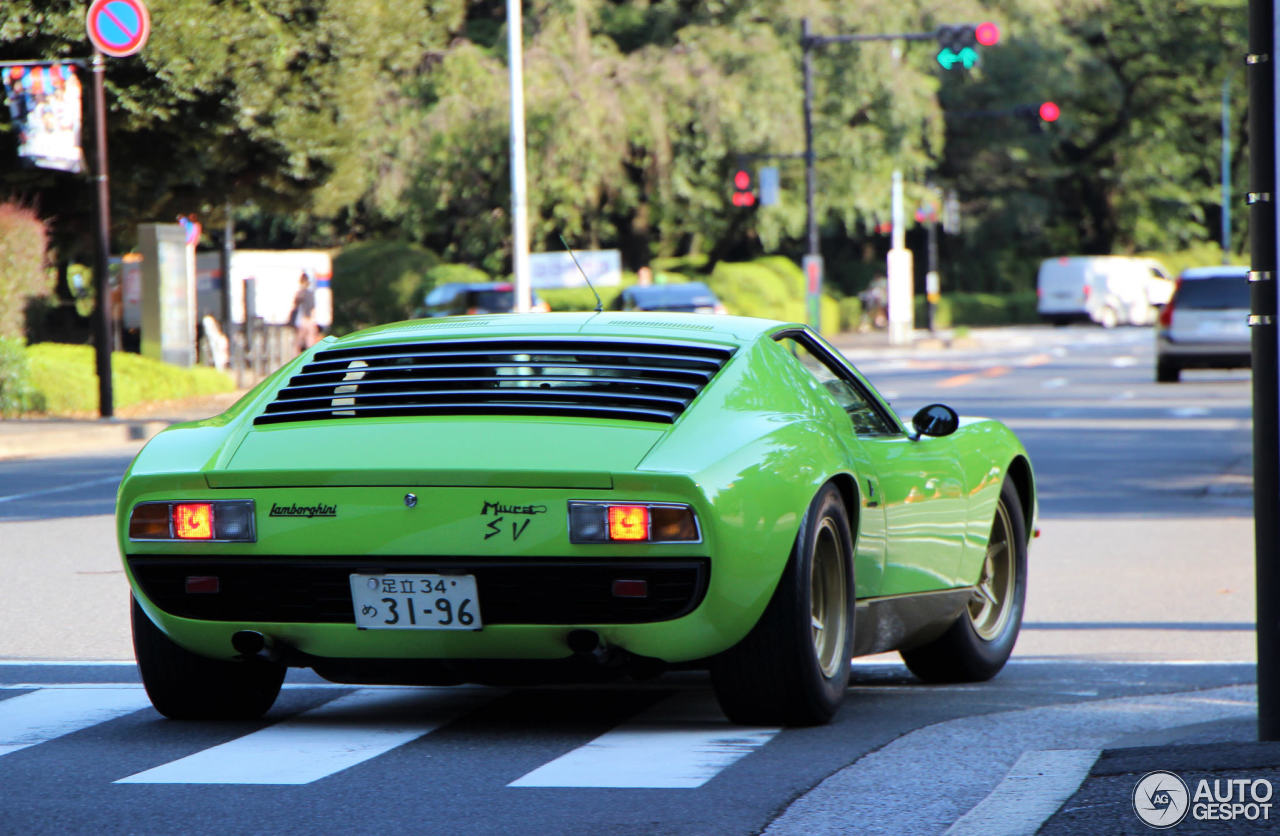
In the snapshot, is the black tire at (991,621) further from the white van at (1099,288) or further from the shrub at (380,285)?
the white van at (1099,288)

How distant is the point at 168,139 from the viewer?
3056 cm

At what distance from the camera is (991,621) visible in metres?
7.75

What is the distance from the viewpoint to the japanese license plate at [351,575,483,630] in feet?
18.4

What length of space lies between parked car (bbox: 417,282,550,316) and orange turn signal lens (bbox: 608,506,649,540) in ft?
110

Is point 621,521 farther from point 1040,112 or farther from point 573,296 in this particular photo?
point 573,296

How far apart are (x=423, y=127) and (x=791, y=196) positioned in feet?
37.3

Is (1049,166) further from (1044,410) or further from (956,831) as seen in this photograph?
(956,831)

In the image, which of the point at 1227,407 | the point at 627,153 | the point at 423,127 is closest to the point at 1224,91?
the point at 627,153

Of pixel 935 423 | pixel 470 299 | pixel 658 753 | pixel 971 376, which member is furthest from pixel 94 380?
pixel 658 753

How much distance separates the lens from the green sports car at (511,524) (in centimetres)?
552

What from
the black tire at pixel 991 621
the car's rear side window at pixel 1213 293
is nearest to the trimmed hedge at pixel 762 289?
the car's rear side window at pixel 1213 293

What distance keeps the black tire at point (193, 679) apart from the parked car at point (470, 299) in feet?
107

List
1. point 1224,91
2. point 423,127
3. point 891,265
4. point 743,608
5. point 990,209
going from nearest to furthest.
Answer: point 743,608 → point 423,127 → point 891,265 → point 990,209 → point 1224,91

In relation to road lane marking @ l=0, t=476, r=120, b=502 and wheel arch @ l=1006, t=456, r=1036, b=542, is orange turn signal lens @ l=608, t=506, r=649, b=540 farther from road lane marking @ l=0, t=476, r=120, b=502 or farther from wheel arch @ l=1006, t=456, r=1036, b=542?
road lane marking @ l=0, t=476, r=120, b=502
